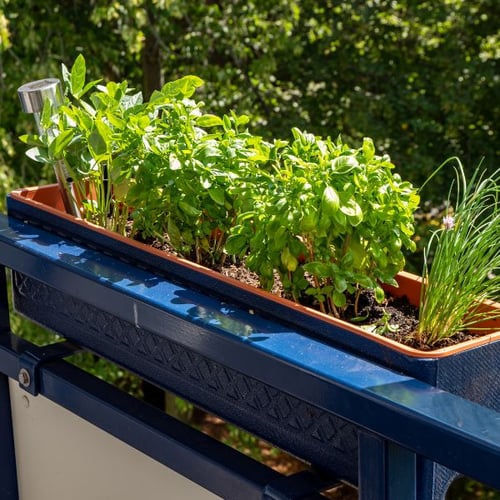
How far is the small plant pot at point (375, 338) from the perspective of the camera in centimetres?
114

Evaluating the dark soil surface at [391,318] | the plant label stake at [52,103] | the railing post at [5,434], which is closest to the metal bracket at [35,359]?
the railing post at [5,434]

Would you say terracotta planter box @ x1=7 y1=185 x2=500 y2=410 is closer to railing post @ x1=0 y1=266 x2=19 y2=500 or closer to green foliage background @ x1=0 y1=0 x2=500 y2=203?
railing post @ x1=0 y1=266 x2=19 y2=500

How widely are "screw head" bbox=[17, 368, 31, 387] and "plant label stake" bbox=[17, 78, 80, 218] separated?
29cm

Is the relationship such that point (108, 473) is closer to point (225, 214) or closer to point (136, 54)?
point (225, 214)

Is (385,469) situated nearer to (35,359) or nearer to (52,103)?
(35,359)

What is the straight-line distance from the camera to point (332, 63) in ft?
20.0

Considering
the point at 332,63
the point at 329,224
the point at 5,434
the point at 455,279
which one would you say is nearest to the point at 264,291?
the point at 329,224

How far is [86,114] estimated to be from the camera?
1648 mm

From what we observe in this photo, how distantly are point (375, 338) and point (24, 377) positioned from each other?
0.78m

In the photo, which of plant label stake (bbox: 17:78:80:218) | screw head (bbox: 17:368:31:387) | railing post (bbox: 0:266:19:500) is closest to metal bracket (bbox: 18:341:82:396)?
screw head (bbox: 17:368:31:387)

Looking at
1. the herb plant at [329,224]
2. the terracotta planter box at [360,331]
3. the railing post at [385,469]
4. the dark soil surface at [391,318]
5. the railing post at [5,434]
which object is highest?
the herb plant at [329,224]

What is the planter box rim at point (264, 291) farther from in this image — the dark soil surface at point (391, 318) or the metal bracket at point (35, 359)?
the metal bracket at point (35, 359)

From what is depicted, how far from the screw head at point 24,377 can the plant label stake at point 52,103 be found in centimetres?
29

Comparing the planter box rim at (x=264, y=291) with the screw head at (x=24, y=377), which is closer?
the planter box rim at (x=264, y=291)
